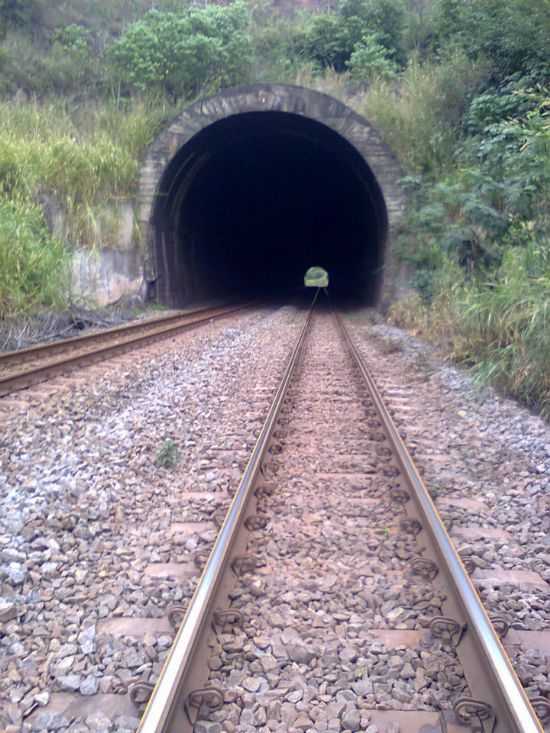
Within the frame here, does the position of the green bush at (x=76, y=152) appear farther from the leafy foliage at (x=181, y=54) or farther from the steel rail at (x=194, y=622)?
the steel rail at (x=194, y=622)

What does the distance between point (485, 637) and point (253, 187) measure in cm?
2345

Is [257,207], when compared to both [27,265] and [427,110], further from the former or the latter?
[27,265]

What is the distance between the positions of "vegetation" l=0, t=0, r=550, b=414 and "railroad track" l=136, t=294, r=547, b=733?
10.9ft

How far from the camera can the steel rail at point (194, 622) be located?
6.03 ft

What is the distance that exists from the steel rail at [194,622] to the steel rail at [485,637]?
964 mm

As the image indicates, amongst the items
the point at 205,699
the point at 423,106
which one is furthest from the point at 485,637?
the point at 423,106

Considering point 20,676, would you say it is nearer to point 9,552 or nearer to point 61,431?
point 9,552

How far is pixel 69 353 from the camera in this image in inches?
357

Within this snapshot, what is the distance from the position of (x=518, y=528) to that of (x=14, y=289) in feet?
28.3

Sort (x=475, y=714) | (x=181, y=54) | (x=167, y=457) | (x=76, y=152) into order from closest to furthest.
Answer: (x=475, y=714), (x=167, y=457), (x=76, y=152), (x=181, y=54)

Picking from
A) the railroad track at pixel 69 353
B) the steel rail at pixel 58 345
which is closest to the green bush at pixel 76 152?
the steel rail at pixel 58 345

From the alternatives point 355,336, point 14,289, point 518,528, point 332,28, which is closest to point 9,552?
point 518,528

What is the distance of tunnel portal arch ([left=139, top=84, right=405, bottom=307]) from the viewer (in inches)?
597

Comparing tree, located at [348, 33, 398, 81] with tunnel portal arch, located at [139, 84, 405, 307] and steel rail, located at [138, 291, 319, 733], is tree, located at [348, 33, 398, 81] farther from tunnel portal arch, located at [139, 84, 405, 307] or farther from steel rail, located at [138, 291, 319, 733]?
steel rail, located at [138, 291, 319, 733]
